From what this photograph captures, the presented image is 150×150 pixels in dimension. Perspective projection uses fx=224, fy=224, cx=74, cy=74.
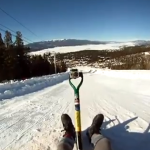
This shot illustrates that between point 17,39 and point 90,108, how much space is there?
64.0 metres

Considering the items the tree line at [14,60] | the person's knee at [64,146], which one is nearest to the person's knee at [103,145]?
the person's knee at [64,146]

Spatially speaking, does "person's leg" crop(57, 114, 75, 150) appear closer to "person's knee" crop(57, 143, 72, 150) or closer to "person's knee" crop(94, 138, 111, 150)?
"person's knee" crop(57, 143, 72, 150)

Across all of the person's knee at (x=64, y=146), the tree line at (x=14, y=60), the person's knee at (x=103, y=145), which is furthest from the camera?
the tree line at (x=14, y=60)

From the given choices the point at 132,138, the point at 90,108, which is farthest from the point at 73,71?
the point at 90,108

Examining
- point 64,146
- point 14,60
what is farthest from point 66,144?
point 14,60

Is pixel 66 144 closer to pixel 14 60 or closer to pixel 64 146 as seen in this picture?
pixel 64 146

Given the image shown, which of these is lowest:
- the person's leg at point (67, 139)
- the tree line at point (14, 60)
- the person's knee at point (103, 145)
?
the tree line at point (14, 60)

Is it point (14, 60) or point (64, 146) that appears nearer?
point (64, 146)

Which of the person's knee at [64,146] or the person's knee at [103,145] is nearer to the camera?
the person's knee at [103,145]

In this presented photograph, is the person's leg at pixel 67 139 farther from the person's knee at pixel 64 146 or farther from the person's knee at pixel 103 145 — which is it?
the person's knee at pixel 103 145

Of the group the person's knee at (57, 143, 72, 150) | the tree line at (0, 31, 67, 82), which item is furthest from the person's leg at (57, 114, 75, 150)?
the tree line at (0, 31, 67, 82)

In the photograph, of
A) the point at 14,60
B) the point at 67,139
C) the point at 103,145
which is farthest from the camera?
the point at 14,60

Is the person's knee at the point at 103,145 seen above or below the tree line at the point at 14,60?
above

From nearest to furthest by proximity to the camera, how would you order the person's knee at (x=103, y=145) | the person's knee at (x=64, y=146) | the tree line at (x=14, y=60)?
the person's knee at (x=103, y=145) < the person's knee at (x=64, y=146) < the tree line at (x=14, y=60)
